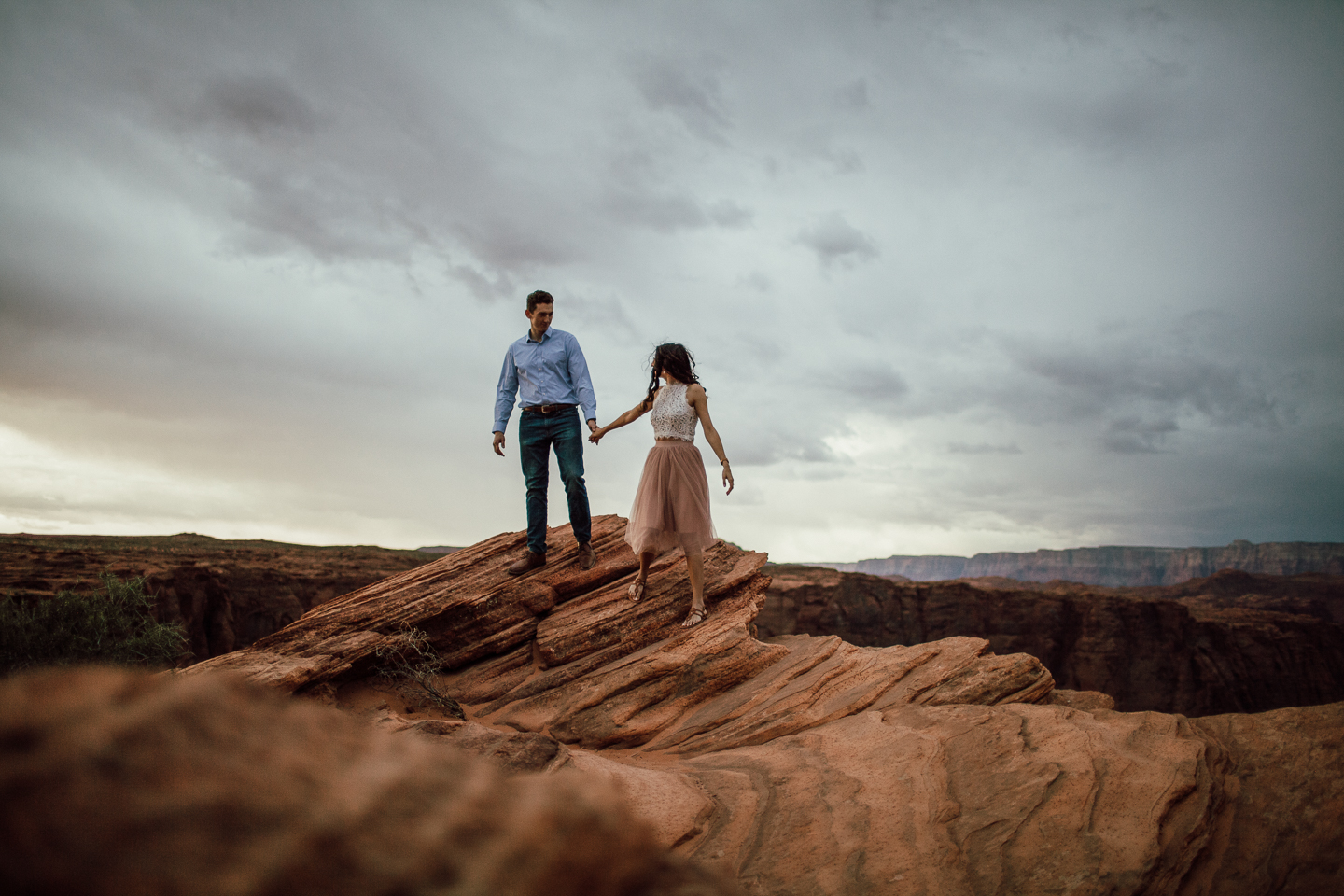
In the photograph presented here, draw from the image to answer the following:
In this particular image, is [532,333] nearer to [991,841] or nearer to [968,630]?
[991,841]

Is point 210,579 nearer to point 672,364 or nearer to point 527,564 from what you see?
point 527,564

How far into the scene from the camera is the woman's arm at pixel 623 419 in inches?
329

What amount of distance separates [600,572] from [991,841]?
20.5 ft

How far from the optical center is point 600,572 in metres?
9.50

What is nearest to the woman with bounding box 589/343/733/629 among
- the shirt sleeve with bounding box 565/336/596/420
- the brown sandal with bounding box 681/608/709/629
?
the brown sandal with bounding box 681/608/709/629

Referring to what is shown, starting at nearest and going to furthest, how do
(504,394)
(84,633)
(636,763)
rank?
(636,763)
(504,394)
(84,633)

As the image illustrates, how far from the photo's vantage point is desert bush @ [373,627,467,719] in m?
7.79

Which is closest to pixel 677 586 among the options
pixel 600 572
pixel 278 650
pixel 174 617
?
pixel 600 572

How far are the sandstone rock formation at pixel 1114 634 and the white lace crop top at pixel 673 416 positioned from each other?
39028mm

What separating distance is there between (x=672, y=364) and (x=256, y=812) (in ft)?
24.7

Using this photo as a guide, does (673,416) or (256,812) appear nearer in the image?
(256,812)

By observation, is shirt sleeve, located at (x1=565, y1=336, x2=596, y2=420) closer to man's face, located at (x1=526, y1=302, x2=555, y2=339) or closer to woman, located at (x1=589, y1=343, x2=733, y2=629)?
man's face, located at (x1=526, y1=302, x2=555, y2=339)

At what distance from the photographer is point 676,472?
7926mm

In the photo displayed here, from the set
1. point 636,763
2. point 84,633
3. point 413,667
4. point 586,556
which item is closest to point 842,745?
point 636,763
